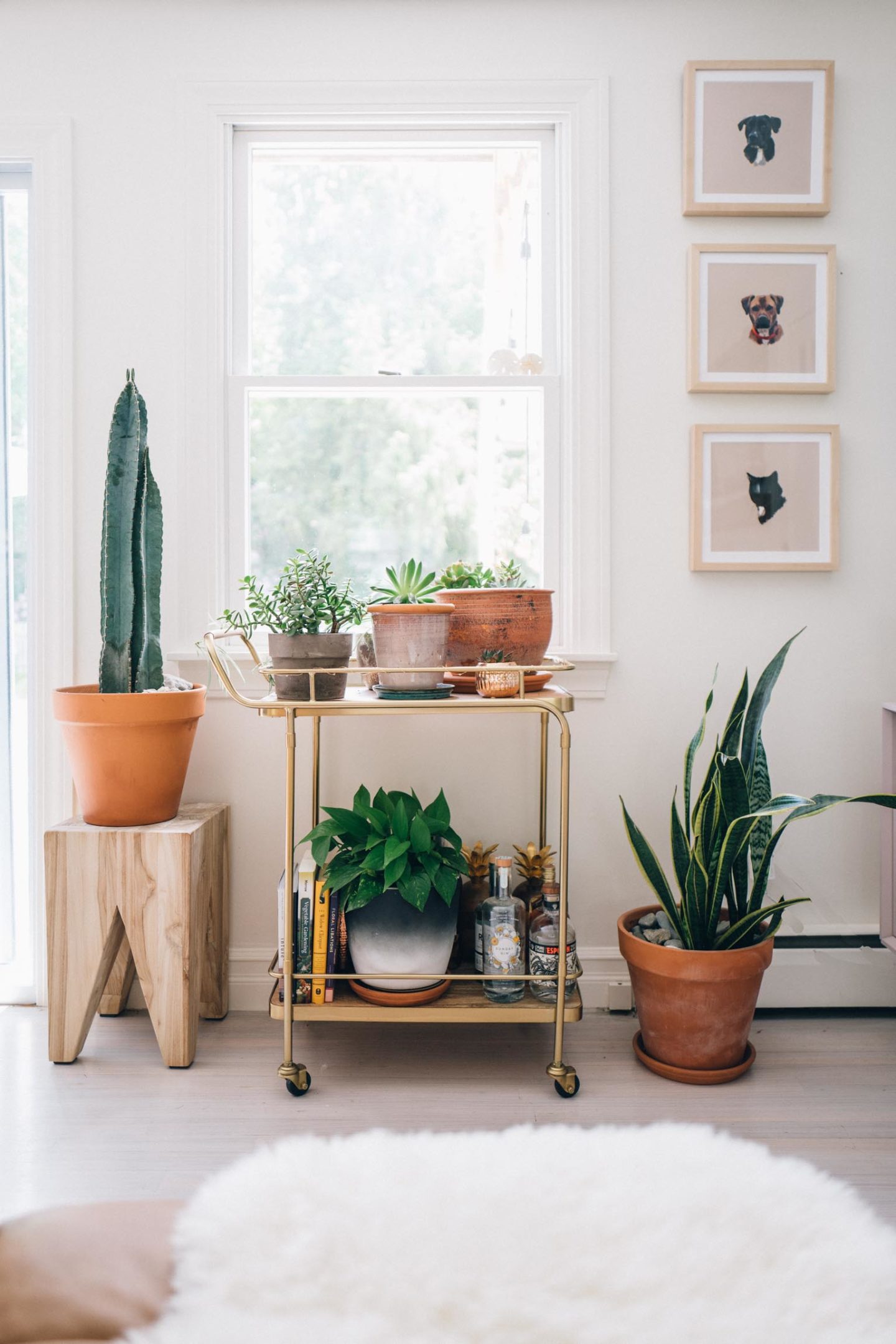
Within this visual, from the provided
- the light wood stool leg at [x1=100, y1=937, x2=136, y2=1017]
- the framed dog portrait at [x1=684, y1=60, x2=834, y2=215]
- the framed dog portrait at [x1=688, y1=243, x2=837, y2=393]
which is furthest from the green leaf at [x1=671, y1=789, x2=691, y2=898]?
the framed dog portrait at [x1=684, y1=60, x2=834, y2=215]

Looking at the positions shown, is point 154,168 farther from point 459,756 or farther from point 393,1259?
point 393,1259

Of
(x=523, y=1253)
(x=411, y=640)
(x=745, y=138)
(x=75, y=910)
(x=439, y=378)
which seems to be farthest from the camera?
(x=439, y=378)

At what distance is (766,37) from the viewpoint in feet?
6.81

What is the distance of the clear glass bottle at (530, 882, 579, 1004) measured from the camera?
5.92 feet

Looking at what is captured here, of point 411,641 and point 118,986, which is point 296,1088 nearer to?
point 118,986

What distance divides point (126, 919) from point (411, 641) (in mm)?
832

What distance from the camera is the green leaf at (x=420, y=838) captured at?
178cm

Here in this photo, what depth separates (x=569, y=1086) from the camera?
1.74 metres

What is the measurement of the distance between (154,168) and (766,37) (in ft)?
4.85


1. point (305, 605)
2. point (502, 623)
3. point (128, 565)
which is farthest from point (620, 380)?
point (128, 565)

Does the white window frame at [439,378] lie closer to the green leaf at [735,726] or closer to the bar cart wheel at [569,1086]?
the green leaf at [735,726]

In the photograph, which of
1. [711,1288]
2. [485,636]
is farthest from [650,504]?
[711,1288]

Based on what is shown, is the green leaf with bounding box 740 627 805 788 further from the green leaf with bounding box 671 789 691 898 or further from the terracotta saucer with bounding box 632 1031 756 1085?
the terracotta saucer with bounding box 632 1031 756 1085

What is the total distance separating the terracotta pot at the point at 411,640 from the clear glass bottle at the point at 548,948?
1.68ft
